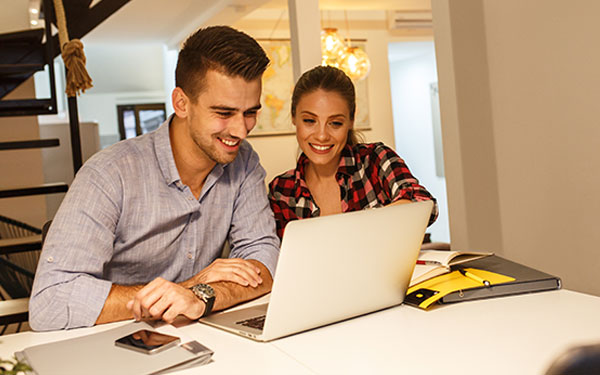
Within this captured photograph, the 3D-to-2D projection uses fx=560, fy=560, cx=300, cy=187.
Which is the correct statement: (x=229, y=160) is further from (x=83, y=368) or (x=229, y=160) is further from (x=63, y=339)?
(x=83, y=368)

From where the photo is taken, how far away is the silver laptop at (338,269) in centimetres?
96

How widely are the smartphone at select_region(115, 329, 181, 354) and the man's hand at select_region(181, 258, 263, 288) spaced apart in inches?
13.7

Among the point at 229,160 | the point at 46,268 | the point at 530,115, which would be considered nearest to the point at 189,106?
the point at 229,160

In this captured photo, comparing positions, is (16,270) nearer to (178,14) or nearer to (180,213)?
(180,213)

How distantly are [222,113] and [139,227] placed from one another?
0.37 metres

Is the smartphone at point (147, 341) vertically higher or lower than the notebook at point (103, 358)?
higher

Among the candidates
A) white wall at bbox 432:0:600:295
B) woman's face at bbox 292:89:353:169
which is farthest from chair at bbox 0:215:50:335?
white wall at bbox 432:0:600:295

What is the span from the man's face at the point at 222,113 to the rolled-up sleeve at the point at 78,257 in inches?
10.4

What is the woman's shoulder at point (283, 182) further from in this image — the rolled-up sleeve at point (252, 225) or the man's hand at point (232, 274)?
the man's hand at point (232, 274)

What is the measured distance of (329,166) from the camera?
217 centimetres

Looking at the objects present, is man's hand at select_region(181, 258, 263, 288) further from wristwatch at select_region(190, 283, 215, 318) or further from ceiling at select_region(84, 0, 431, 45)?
ceiling at select_region(84, 0, 431, 45)

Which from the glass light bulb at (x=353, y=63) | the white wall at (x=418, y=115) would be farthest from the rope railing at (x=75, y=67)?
the white wall at (x=418, y=115)

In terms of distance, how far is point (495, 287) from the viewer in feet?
3.95

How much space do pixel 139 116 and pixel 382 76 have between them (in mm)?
4584
